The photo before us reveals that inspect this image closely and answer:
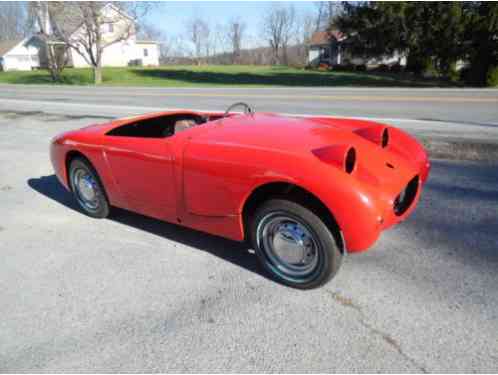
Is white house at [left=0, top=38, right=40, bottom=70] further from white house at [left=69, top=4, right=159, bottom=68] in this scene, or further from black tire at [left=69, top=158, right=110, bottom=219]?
black tire at [left=69, top=158, right=110, bottom=219]

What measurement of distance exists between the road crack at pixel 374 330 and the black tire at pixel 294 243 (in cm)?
15

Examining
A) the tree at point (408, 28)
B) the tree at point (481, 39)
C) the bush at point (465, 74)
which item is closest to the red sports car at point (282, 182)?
the tree at point (481, 39)

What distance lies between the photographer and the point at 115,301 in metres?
2.73

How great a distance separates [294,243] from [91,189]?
8.02 ft

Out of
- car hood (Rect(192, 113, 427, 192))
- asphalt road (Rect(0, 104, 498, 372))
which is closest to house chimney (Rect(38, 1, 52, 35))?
asphalt road (Rect(0, 104, 498, 372))

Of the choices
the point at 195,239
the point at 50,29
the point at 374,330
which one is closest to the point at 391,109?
the point at 195,239

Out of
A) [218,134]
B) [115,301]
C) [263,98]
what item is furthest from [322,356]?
[263,98]

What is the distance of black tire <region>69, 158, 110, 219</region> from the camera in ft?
12.9

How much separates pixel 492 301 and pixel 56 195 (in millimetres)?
4853

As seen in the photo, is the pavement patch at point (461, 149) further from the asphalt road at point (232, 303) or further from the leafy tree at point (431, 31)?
the leafy tree at point (431, 31)

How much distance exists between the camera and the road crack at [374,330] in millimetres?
2051

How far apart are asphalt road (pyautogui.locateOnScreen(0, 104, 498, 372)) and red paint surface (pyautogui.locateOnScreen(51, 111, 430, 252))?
1.32ft

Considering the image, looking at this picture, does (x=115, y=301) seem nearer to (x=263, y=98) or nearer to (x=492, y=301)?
(x=492, y=301)

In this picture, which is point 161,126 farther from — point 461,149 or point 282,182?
point 461,149
